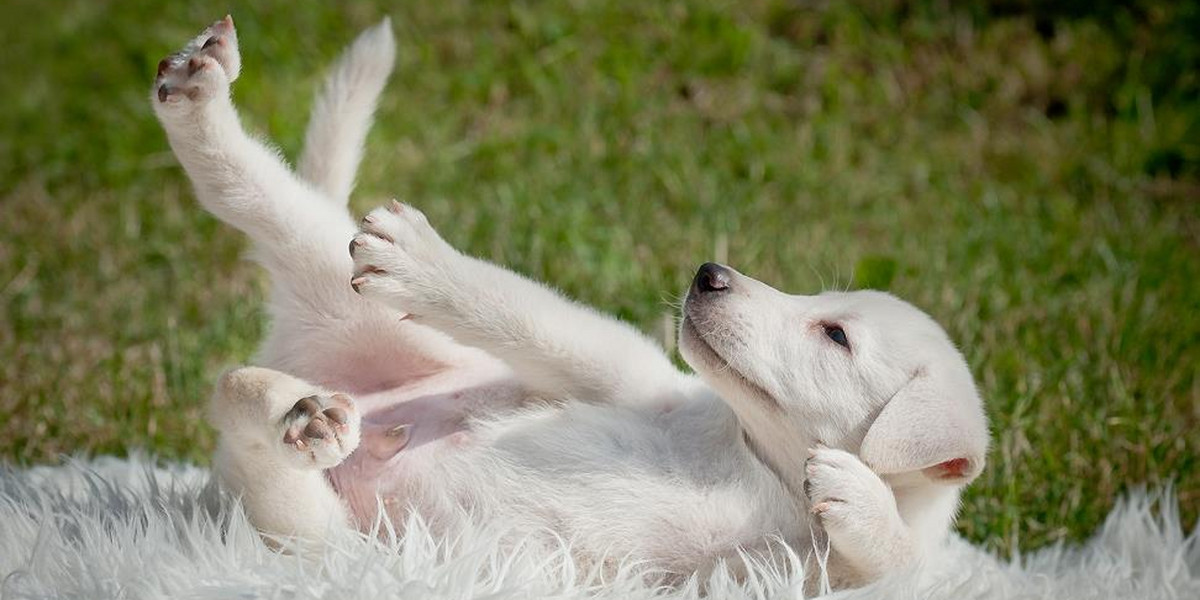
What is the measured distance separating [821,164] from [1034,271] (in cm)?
121

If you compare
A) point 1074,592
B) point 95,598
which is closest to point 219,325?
point 95,598

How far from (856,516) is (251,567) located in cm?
103

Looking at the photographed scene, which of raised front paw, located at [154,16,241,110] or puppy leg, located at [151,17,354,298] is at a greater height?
raised front paw, located at [154,16,241,110]

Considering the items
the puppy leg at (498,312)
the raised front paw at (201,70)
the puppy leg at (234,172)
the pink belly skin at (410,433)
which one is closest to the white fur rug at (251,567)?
the pink belly skin at (410,433)

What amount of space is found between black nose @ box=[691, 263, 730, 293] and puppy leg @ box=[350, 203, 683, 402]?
0.77ft

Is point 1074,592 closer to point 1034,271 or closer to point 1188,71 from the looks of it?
point 1034,271

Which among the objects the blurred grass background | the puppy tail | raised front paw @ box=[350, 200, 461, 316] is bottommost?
the blurred grass background

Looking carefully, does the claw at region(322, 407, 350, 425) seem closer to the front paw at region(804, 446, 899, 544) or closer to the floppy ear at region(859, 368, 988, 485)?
the front paw at region(804, 446, 899, 544)

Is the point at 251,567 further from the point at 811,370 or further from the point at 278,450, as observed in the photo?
the point at 811,370

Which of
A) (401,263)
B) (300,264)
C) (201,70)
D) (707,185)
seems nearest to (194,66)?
(201,70)

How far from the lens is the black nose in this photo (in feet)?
9.08

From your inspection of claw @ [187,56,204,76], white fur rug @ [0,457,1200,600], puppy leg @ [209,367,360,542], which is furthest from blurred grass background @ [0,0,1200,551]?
claw @ [187,56,204,76]

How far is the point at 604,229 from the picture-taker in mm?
4855

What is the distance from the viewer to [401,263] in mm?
2748
